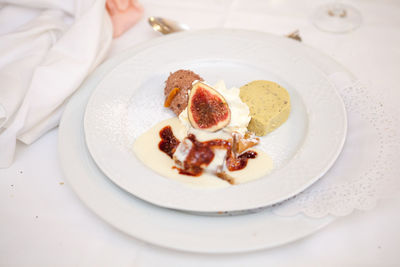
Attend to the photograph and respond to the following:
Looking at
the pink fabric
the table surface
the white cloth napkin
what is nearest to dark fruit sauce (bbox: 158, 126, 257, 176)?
the table surface

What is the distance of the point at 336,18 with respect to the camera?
2.77 metres

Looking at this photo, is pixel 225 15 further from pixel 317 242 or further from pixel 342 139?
pixel 317 242

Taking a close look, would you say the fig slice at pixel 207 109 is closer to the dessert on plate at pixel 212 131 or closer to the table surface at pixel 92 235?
the dessert on plate at pixel 212 131

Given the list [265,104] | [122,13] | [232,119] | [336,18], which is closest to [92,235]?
[232,119]

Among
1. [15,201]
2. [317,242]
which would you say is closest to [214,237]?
[317,242]

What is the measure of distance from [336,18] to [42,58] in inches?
76.6

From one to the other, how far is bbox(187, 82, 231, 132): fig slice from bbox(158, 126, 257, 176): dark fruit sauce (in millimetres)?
95

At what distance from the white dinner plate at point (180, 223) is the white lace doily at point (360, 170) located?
6 centimetres

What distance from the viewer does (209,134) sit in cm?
196

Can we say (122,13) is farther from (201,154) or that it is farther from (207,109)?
(201,154)

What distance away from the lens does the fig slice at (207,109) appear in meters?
2.00

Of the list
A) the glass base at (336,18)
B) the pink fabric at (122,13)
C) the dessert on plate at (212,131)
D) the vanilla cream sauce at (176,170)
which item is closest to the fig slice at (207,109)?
the dessert on plate at (212,131)

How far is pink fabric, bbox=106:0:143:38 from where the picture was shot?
2682 millimetres

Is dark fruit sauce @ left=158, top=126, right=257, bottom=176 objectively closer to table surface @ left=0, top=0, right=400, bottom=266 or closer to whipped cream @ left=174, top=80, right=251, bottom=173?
whipped cream @ left=174, top=80, right=251, bottom=173
